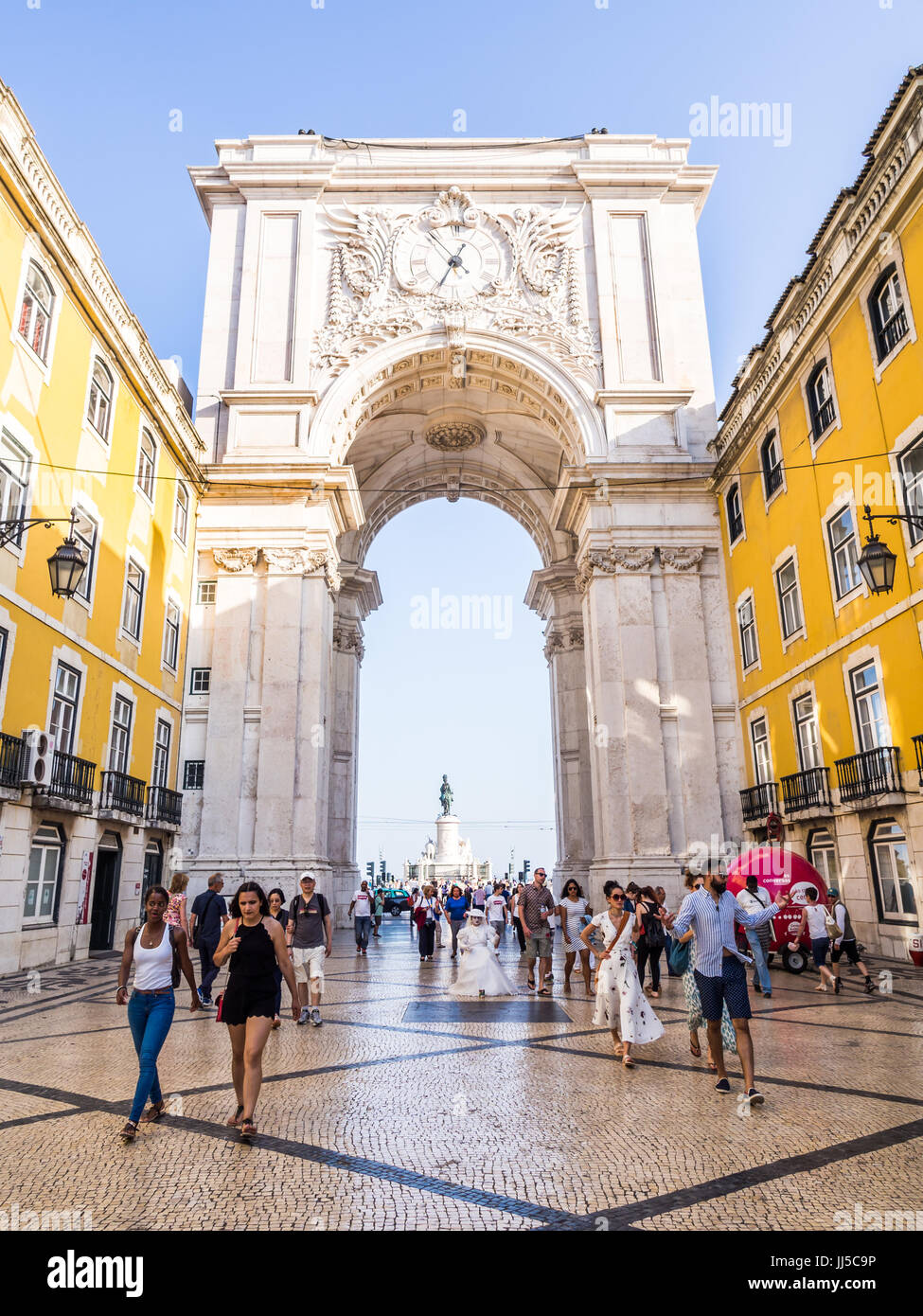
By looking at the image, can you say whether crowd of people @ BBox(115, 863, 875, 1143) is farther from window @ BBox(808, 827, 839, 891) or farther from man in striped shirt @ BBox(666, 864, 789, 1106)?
window @ BBox(808, 827, 839, 891)

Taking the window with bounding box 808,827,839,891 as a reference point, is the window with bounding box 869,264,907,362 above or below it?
above

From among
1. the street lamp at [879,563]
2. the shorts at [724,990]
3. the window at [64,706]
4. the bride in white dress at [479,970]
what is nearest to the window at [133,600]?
the window at [64,706]

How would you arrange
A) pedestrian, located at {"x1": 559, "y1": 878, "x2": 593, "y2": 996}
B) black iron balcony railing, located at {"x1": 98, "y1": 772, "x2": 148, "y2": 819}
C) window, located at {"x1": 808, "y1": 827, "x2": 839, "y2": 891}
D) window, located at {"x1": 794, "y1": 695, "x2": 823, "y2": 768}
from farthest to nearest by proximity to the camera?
window, located at {"x1": 794, "y1": 695, "x2": 823, "y2": 768} < black iron balcony railing, located at {"x1": 98, "y1": 772, "x2": 148, "y2": 819} < window, located at {"x1": 808, "y1": 827, "x2": 839, "y2": 891} < pedestrian, located at {"x1": 559, "y1": 878, "x2": 593, "y2": 996}

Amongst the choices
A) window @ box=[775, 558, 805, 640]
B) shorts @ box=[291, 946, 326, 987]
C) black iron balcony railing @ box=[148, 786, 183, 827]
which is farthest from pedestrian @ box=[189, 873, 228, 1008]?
window @ box=[775, 558, 805, 640]

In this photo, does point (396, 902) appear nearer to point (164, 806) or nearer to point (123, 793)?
point (164, 806)

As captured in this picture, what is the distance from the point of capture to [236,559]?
23.0m

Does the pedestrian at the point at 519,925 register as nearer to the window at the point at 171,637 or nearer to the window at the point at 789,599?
the window at the point at 789,599

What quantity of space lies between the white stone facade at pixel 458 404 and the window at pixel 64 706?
20.9ft

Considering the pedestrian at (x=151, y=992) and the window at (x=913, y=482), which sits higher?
the window at (x=913, y=482)

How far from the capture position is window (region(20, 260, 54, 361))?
13.9m

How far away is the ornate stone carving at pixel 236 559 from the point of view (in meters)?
23.0

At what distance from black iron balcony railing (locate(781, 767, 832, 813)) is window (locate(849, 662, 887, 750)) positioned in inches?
51.7
